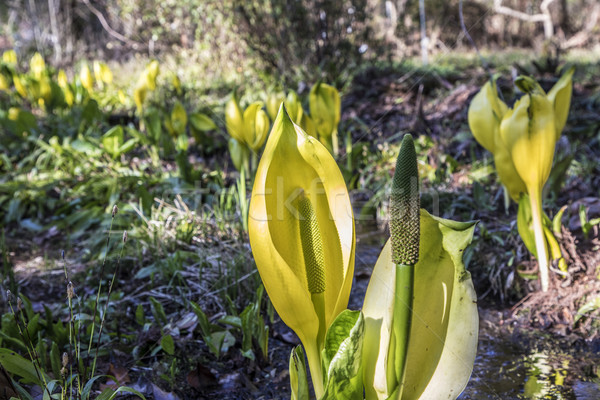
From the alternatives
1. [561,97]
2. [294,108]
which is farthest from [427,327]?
[294,108]

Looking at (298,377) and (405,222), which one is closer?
(405,222)

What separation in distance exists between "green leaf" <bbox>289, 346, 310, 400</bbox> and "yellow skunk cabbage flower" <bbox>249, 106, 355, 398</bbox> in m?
0.05

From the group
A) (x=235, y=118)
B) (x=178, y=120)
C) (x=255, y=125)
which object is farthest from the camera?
(x=178, y=120)

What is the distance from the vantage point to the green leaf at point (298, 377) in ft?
3.19

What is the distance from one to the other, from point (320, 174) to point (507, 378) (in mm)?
1038

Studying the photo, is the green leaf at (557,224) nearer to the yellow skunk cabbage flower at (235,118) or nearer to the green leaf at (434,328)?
the green leaf at (434,328)

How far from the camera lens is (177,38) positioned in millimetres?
7402

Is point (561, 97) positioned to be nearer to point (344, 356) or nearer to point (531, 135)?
point (531, 135)

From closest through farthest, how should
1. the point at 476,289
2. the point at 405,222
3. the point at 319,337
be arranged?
the point at 405,222 → the point at 319,337 → the point at 476,289

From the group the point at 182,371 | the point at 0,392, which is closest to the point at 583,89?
the point at 182,371

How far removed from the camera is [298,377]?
98cm

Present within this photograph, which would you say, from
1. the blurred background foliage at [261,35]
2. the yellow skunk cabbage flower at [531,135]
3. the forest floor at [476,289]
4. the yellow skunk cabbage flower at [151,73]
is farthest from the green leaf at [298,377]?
the yellow skunk cabbage flower at [151,73]

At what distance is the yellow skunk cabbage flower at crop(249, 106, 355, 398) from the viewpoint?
0.93m

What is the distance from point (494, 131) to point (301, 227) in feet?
3.85
